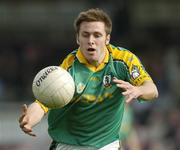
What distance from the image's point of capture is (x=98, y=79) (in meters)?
9.20

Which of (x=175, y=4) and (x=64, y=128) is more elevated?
(x=64, y=128)

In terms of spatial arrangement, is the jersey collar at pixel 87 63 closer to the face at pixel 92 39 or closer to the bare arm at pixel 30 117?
the face at pixel 92 39

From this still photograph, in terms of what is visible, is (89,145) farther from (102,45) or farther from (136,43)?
(136,43)

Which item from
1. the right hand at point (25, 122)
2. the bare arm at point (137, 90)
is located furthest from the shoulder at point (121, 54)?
the right hand at point (25, 122)

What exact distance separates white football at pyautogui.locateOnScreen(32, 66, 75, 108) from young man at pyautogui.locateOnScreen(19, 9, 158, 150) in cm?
28

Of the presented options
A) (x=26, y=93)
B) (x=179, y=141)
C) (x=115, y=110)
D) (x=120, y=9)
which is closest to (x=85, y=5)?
(x=120, y=9)

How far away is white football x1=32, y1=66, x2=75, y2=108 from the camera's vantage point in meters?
8.70

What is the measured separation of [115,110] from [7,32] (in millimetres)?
15370

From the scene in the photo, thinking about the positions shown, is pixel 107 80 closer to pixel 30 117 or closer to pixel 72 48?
pixel 30 117

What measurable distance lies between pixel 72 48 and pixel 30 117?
14545mm

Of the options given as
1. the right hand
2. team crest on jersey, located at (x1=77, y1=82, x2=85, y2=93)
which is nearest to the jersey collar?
team crest on jersey, located at (x1=77, y1=82, x2=85, y2=93)

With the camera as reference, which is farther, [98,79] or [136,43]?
[136,43]

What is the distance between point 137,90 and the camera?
8.55 metres

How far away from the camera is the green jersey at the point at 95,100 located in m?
9.11
